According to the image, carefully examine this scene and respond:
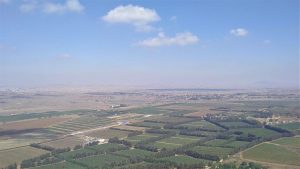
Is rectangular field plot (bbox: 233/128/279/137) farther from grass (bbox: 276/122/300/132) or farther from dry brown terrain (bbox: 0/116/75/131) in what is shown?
dry brown terrain (bbox: 0/116/75/131)

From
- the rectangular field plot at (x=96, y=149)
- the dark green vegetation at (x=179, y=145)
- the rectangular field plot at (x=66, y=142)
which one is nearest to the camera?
the dark green vegetation at (x=179, y=145)

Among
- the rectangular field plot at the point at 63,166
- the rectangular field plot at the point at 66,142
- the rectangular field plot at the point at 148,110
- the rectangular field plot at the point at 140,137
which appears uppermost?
the rectangular field plot at the point at 148,110

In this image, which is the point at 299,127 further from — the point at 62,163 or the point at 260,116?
the point at 62,163

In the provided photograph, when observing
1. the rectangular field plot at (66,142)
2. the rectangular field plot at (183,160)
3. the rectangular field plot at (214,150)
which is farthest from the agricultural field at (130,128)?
the rectangular field plot at (183,160)

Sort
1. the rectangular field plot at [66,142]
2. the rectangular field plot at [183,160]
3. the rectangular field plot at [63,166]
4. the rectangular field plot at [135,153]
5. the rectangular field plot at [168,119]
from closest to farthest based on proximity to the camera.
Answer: the rectangular field plot at [63,166]
the rectangular field plot at [183,160]
the rectangular field plot at [135,153]
the rectangular field plot at [66,142]
the rectangular field plot at [168,119]

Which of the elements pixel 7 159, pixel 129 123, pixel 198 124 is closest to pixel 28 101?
pixel 129 123

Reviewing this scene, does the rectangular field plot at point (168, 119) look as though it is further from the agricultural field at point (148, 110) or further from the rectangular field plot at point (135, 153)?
the rectangular field plot at point (135, 153)
